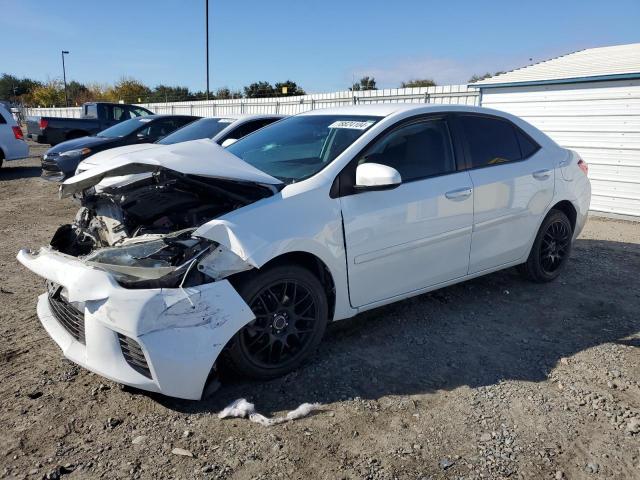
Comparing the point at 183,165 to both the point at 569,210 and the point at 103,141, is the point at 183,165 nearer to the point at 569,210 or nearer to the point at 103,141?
the point at 569,210

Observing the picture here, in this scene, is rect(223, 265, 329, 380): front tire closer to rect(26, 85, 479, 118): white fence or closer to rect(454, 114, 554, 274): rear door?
rect(454, 114, 554, 274): rear door

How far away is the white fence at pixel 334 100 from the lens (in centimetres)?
1162

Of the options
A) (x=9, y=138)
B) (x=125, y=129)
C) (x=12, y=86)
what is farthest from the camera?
(x=12, y=86)

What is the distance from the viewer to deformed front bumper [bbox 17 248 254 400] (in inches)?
106

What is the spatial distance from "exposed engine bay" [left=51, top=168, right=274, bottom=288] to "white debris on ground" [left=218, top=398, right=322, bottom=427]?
2.44 feet

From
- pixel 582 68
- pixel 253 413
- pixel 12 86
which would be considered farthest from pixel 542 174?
pixel 12 86

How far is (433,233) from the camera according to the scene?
3.89m

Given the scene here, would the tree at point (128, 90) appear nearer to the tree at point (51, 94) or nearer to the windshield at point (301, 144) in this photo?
the tree at point (51, 94)

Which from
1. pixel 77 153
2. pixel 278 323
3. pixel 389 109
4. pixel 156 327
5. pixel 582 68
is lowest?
pixel 278 323

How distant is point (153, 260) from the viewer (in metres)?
2.93

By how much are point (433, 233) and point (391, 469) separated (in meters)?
1.86

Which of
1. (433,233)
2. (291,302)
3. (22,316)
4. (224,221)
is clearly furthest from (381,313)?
(22,316)

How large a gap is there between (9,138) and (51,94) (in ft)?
174

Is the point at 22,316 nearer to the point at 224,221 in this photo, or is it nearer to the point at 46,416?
the point at 46,416
